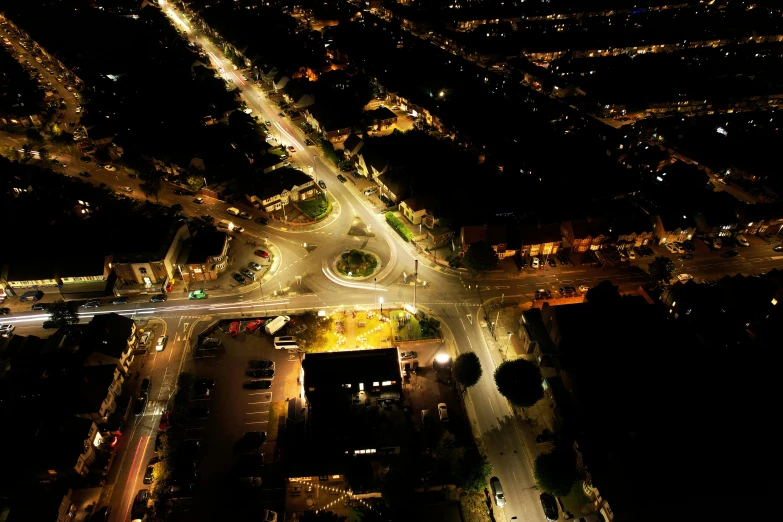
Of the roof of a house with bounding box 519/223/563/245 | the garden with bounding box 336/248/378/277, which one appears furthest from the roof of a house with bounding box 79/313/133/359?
the roof of a house with bounding box 519/223/563/245

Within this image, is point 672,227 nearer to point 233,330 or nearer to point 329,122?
point 233,330

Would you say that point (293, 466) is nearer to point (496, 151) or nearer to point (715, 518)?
point (715, 518)

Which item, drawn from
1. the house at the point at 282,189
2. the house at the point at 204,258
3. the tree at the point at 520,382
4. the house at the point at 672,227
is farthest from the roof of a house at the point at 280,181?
the house at the point at 672,227

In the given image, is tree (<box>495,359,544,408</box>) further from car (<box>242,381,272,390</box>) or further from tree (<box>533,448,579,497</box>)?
car (<box>242,381,272,390</box>)

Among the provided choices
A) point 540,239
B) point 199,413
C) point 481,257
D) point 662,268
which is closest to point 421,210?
point 481,257

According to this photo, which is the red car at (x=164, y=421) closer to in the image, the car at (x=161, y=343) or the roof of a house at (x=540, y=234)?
the car at (x=161, y=343)

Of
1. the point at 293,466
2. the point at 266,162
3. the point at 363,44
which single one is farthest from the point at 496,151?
the point at 363,44
